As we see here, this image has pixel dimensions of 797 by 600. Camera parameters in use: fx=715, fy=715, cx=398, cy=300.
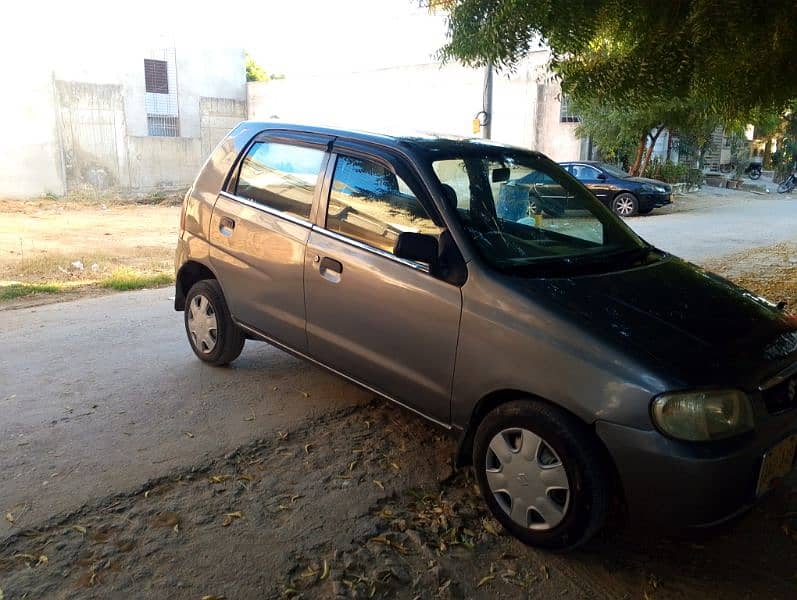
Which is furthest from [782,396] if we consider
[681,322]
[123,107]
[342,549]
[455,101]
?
[123,107]

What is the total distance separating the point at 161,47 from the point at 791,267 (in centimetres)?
2310

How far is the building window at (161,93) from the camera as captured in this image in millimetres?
25781

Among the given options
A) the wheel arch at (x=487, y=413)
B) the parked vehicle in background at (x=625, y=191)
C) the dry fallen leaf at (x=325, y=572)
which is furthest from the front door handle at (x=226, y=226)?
the parked vehicle in background at (x=625, y=191)

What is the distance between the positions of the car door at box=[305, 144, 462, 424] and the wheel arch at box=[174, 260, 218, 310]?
4.19 ft

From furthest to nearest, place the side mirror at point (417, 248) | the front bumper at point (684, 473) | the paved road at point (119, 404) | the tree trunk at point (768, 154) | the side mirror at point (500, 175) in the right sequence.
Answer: the tree trunk at point (768, 154)
the side mirror at point (500, 175)
the paved road at point (119, 404)
the side mirror at point (417, 248)
the front bumper at point (684, 473)

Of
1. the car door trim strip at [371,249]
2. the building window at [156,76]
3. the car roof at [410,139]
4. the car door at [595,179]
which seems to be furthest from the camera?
the building window at [156,76]

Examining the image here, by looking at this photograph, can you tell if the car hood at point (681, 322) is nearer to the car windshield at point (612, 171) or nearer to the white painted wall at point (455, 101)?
the car windshield at point (612, 171)

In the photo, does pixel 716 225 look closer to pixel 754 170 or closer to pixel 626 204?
pixel 626 204

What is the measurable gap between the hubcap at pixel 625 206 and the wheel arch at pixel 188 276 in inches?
600

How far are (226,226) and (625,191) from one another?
15846 millimetres

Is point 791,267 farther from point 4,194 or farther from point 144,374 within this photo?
point 4,194

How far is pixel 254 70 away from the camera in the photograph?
178 feet

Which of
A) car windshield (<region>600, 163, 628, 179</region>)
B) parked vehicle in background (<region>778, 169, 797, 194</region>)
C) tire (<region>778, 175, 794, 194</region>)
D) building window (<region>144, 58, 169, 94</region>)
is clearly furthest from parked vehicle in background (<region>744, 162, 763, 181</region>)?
building window (<region>144, 58, 169, 94</region>)

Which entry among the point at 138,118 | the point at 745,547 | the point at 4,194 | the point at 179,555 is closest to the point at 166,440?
the point at 179,555
